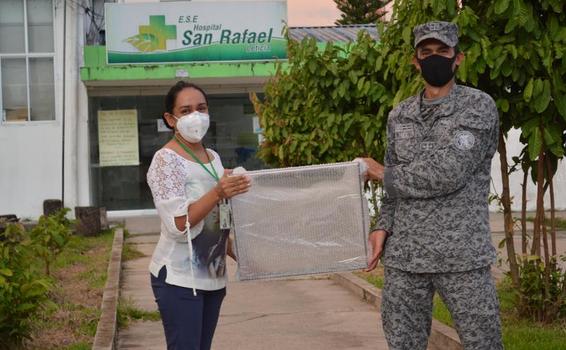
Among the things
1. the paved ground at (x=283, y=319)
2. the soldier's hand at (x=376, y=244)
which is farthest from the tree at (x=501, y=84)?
the soldier's hand at (x=376, y=244)

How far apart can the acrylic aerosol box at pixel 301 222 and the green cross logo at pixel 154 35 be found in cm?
1603

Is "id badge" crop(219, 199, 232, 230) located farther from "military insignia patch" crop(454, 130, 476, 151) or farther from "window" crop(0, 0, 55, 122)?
"window" crop(0, 0, 55, 122)

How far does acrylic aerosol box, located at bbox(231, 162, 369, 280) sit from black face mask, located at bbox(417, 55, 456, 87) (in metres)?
0.53

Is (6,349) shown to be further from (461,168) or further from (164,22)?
(164,22)

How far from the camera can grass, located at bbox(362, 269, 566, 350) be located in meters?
6.62

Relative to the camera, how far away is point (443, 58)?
4.25 meters

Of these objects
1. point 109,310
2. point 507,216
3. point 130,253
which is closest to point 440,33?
point 507,216

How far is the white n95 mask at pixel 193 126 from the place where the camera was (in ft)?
14.3

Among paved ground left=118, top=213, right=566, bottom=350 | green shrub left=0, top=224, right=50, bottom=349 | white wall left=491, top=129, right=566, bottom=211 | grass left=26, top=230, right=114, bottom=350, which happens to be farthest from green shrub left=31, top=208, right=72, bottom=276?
white wall left=491, top=129, right=566, bottom=211

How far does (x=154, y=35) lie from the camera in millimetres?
20078

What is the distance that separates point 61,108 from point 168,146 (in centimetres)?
1678

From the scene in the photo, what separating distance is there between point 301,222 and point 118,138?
1783cm

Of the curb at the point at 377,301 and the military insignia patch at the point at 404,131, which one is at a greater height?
the military insignia patch at the point at 404,131

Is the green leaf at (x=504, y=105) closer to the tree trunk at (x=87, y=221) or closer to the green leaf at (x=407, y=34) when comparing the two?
the green leaf at (x=407, y=34)
